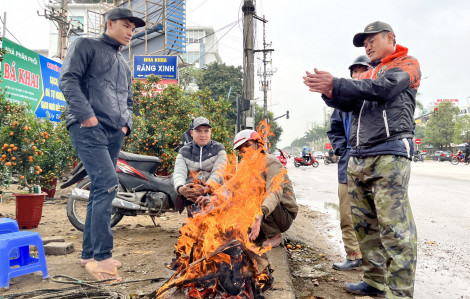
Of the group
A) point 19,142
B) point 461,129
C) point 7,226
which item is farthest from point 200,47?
point 7,226

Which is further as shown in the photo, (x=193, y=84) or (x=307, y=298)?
(x=193, y=84)

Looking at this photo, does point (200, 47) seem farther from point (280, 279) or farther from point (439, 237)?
point (280, 279)

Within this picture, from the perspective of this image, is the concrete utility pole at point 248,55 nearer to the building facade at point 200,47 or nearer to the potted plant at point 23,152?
the potted plant at point 23,152

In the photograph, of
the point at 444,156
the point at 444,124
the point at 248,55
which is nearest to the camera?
the point at 248,55

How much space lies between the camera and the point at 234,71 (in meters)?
35.0

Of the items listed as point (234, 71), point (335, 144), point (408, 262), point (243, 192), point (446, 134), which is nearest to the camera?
point (408, 262)

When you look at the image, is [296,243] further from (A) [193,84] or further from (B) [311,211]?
(A) [193,84]

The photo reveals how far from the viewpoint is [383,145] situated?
2.51 meters

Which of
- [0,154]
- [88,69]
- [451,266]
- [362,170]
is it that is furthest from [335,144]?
[0,154]

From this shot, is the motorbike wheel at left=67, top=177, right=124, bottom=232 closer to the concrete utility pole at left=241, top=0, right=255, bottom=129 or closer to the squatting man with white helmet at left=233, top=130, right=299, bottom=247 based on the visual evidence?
the squatting man with white helmet at left=233, top=130, right=299, bottom=247

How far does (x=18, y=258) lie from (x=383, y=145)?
3.25 meters

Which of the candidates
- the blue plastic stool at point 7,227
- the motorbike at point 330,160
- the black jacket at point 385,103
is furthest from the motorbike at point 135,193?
the black jacket at point 385,103

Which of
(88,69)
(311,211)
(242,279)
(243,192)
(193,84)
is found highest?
(193,84)

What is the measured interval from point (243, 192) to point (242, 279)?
0.81m
